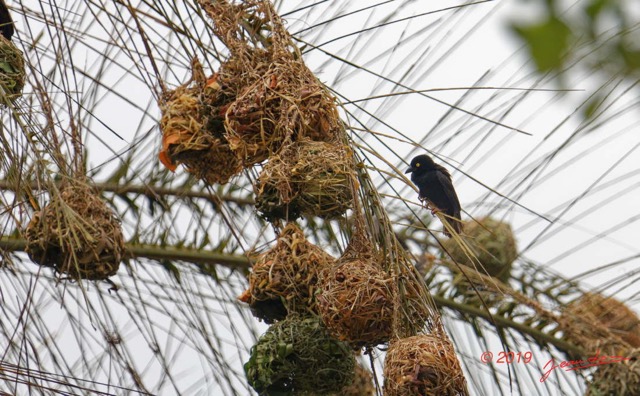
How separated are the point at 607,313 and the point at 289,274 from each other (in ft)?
4.67

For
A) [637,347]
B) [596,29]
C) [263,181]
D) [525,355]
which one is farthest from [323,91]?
[637,347]

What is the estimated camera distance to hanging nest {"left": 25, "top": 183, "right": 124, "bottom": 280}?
2471mm

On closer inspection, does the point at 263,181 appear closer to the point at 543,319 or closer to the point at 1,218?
the point at 1,218

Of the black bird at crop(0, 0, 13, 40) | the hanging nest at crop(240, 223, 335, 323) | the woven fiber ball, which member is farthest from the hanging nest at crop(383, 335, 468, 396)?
the black bird at crop(0, 0, 13, 40)

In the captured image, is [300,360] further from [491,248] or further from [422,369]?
[491,248]

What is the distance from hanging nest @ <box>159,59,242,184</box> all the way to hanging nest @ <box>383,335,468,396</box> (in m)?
0.69

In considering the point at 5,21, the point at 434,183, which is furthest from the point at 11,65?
the point at 434,183

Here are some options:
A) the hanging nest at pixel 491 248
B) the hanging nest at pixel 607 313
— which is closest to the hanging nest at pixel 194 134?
the hanging nest at pixel 491 248

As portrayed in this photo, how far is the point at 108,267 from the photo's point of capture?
2559mm

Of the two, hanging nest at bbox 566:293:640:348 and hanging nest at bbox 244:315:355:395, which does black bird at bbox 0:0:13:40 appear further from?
hanging nest at bbox 566:293:640:348

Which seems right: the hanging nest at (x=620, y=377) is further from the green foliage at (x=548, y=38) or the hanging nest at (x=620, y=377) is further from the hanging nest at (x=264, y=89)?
the green foliage at (x=548, y=38)

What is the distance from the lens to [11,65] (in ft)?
7.86

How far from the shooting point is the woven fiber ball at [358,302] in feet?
6.50

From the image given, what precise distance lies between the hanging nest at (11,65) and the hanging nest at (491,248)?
1400 mm
